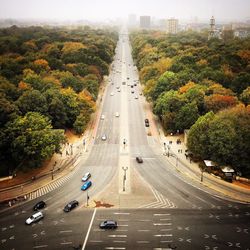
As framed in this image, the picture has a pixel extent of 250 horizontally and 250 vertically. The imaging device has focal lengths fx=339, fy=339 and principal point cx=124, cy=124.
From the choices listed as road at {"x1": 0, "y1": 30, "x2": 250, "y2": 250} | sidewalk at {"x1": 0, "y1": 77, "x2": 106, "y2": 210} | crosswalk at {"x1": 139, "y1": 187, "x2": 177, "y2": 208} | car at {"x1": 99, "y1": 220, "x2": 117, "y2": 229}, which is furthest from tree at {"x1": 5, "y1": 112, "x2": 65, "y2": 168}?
crosswalk at {"x1": 139, "y1": 187, "x2": 177, "y2": 208}

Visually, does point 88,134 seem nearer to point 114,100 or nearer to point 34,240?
point 114,100

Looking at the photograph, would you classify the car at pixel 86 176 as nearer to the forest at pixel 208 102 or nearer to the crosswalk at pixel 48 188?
the crosswalk at pixel 48 188

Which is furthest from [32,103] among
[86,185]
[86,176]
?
[86,185]

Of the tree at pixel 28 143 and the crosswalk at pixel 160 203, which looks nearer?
the crosswalk at pixel 160 203

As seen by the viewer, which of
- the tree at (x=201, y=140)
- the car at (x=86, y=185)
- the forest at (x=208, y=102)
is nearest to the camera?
the car at (x=86, y=185)

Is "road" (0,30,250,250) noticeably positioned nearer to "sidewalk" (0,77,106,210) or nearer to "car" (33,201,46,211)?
"car" (33,201,46,211)

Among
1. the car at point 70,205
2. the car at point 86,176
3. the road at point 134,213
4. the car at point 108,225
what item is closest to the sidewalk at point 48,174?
the road at point 134,213

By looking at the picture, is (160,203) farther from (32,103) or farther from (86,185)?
(32,103)
